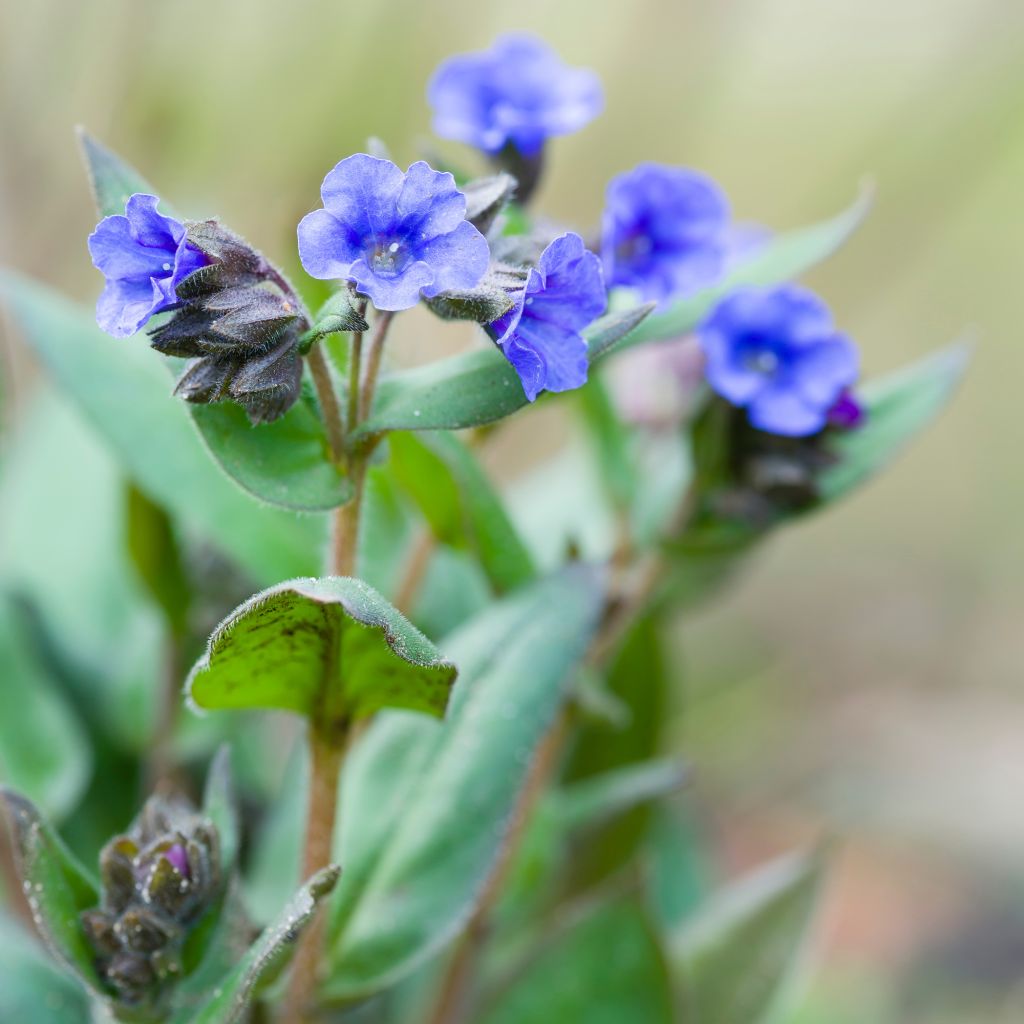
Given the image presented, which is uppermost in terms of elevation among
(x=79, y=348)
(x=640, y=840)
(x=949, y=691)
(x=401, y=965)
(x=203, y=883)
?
(x=79, y=348)

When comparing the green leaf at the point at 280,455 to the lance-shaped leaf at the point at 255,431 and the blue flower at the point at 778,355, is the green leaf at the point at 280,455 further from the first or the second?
the blue flower at the point at 778,355

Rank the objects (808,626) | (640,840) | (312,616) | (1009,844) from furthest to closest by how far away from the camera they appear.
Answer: (808,626), (1009,844), (640,840), (312,616)

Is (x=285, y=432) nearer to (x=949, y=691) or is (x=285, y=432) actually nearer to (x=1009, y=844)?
(x=1009, y=844)

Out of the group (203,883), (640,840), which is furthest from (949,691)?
(203,883)

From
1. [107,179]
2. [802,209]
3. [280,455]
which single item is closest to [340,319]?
[280,455]

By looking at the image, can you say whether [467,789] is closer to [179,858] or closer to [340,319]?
[179,858]

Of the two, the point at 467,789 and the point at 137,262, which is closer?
the point at 137,262

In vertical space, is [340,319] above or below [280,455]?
above

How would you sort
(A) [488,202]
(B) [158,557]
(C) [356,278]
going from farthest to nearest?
(B) [158,557]
(A) [488,202]
(C) [356,278]
